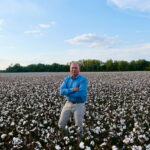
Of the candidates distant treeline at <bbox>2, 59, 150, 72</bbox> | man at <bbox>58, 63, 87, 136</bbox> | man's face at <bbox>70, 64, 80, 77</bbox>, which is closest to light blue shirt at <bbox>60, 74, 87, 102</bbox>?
man at <bbox>58, 63, 87, 136</bbox>

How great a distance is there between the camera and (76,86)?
23.6ft

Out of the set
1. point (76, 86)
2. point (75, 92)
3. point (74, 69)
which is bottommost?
point (75, 92)

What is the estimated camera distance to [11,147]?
6.88m

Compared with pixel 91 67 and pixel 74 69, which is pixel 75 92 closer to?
pixel 74 69

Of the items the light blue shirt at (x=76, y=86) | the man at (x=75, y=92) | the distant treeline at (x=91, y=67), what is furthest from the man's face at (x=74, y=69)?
the distant treeline at (x=91, y=67)

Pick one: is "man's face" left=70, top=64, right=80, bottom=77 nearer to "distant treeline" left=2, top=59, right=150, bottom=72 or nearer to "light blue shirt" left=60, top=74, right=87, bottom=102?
"light blue shirt" left=60, top=74, right=87, bottom=102

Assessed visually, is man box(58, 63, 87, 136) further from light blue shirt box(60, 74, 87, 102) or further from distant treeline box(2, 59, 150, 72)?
distant treeline box(2, 59, 150, 72)

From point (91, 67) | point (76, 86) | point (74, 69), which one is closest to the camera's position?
point (74, 69)

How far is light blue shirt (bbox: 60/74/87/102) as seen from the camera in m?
7.13

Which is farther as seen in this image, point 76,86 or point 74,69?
point 76,86

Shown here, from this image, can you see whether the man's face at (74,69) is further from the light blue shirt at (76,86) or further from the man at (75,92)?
the light blue shirt at (76,86)

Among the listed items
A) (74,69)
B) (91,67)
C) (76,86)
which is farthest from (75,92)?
(91,67)

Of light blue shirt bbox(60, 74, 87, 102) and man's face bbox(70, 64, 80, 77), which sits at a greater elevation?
man's face bbox(70, 64, 80, 77)

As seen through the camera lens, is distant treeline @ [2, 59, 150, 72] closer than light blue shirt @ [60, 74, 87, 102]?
No
